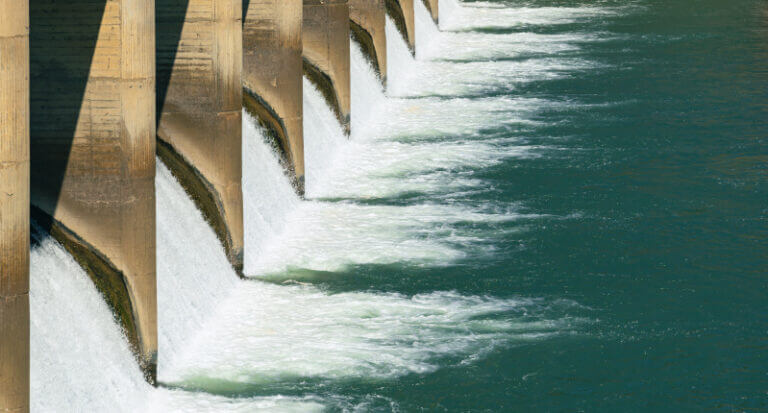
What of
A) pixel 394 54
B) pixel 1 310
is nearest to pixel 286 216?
pixel 1 310

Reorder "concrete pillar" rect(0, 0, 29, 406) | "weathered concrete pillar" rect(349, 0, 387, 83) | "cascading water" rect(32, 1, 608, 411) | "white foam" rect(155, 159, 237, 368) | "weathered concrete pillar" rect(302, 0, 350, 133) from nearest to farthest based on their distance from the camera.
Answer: "concrete pillar" rect(0, 0, 29, 406) → "cascading water" rect(32, 1, 608, 411) → "white foam" rect(155, 159, 237, 368) → "weathered concrete pillar" rect(302, 0, 350, 133) → "weathered concrete pillar" rect(349, 0, 387, 83)

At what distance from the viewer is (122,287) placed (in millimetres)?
14664

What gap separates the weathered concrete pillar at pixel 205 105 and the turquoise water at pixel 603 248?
1.57 metres

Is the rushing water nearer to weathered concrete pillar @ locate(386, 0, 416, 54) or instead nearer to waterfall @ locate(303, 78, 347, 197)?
waterfall @ locate(303, 78, 347, 197)

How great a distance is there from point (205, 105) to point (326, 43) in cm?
718

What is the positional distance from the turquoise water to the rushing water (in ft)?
0.14

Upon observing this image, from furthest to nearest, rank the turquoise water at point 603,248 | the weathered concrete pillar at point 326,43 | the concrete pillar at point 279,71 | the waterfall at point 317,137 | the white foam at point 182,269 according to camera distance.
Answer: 1. the weathered concrete pillar at point 326,43
2. the waterfall at point 317,137
3. the concrete pillar at point 279,71
4. the white foam at point 182,269
5. the turquoise water at point 603,248

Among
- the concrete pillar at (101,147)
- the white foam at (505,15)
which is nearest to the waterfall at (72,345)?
the concrete pillar at (101,147)

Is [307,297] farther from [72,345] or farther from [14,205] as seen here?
[14,205]

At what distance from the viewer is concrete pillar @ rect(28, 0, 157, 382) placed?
47.2ft

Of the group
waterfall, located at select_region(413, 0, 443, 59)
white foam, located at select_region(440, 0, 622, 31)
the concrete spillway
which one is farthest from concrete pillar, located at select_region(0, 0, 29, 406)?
white foam, located at select_region(440, 0, 622, 31)

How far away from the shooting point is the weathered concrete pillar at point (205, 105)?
60.0 ft

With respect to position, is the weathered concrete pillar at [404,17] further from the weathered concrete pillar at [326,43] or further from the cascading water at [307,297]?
the weathered concrete pillar at [326,43]

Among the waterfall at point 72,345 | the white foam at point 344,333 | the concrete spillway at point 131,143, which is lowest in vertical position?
the white foam at point 344,333
